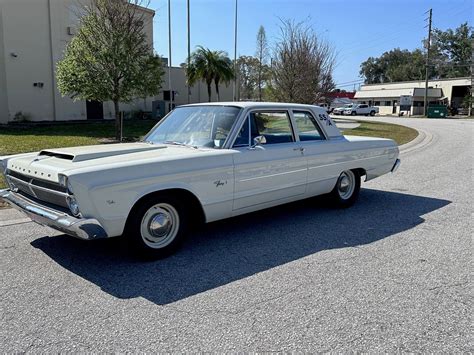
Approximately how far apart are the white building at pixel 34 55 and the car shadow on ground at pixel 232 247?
18.8 metres

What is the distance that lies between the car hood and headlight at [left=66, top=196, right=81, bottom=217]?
225 mm

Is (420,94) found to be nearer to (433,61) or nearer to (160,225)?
(433,61)

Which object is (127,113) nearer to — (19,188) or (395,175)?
(395,175)

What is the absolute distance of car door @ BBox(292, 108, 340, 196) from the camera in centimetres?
574

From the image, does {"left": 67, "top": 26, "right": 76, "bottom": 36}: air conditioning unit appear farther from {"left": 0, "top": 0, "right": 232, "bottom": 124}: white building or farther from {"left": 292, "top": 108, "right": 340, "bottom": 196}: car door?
{"left": 292, "top": 108, "right": 340, "bottom": 196}: car door

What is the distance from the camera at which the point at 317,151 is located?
5809 mm

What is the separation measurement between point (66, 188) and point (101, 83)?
12.9 metres

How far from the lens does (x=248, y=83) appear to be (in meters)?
74.4

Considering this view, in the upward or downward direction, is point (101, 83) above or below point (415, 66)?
below

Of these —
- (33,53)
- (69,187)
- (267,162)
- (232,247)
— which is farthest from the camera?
(33,53)

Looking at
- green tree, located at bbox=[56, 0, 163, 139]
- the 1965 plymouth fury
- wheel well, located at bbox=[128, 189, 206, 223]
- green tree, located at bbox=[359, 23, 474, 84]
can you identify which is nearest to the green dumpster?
green tree, located at bbox=[359, 23, 474, 84]

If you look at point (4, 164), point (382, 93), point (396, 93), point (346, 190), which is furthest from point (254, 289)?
point (382, 93)

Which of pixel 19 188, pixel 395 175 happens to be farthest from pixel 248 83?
pixel 19 188

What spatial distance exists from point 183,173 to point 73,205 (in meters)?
1.09
